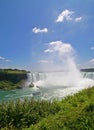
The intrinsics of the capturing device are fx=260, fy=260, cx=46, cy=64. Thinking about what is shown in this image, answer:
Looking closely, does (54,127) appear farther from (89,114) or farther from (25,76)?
(25,76)

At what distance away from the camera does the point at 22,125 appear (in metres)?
12.2

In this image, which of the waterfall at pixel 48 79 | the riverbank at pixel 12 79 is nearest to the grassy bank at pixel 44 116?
the waterfall at pixel 48 79

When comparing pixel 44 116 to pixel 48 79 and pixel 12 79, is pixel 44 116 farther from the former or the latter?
pixel 12 79

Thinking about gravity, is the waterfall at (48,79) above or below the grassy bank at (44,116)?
above

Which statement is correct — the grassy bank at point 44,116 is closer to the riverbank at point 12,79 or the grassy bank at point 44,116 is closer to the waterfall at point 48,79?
the waterfall at point 48,79

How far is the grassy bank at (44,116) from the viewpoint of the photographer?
395 inches

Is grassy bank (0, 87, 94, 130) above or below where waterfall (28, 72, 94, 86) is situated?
below

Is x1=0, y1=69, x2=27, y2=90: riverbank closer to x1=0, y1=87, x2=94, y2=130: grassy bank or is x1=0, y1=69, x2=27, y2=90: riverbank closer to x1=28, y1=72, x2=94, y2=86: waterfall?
x1=28, y1=72, x2=94, y2=86: waterfall

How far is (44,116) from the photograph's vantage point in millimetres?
13227

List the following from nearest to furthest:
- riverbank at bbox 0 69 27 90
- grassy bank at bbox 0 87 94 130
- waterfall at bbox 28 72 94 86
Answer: grassy bank at bbox 0 87 94 130 → waterfall at bbox 28 72 94 86 → riverbank at bbox 0 69 27 90

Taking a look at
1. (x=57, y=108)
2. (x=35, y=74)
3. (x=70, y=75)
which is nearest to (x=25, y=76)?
(x=35, y=74)

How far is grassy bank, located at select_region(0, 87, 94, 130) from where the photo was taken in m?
10.0

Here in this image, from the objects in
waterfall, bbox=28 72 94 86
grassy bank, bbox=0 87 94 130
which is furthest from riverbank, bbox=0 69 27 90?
grassy bank, bbox=0 87 94 130

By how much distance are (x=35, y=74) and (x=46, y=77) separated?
4.74 meters
